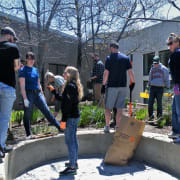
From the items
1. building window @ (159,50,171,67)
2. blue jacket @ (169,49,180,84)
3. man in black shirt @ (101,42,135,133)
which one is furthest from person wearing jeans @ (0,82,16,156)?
building window @ (159,50,171,67)

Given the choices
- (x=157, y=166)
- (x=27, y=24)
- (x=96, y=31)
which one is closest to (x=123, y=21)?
(x=96, y=31)

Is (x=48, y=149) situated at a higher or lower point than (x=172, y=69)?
lower

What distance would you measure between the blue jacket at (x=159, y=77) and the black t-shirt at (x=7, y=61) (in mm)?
3562

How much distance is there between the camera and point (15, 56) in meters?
2.87

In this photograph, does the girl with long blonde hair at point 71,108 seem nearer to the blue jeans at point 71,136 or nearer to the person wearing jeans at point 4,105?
the blue jeans at point 71,136

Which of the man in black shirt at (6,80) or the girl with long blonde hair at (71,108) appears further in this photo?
the girl with long blonde hair at (71,108)

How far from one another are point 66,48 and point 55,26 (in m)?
5.54

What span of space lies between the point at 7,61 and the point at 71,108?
104 centimetres

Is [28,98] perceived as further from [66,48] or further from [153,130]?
[66,48]

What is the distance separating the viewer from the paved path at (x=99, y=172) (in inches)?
125

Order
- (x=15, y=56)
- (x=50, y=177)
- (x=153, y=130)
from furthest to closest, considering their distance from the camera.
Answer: (x=153, y=130), (x=50, y=177), (x=15, y=56)

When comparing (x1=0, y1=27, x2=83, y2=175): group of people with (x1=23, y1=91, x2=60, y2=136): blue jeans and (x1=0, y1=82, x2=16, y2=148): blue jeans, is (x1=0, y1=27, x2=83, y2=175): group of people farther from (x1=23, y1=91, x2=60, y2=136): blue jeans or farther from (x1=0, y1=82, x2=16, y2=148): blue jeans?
(x1=23, y1=91, x2=60, y2=136): blue jeans

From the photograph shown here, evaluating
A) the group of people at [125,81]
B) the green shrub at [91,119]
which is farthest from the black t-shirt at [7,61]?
the green shrub at [91,119]

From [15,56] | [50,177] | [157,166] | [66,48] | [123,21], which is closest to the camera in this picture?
[15,56]
